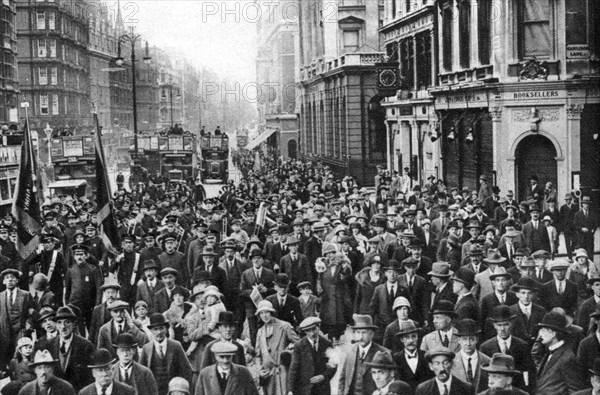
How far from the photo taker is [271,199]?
26.2 m

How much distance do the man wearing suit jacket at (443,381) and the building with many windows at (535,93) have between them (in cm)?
2122

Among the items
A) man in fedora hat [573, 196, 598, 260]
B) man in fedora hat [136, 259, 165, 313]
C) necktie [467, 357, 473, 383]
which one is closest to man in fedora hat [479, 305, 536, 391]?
necktie [467, 357, 473, 383]

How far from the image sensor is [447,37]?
117 feet

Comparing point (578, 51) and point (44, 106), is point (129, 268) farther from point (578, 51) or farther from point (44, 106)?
point (44, 106)

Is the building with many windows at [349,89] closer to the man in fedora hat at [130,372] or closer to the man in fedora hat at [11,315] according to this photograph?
the man in fedora hat at [11,315]

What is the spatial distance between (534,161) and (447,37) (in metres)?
8.07

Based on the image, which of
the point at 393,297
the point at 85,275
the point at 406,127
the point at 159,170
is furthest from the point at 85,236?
the point at 159,170

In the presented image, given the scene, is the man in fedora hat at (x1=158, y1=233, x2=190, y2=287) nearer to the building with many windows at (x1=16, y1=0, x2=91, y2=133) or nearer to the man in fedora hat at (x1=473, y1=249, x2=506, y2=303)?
the man in fedora hat at (x1=473, y1=249, x2=506, y2=303)

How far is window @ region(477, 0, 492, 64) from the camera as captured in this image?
3107 centimetres

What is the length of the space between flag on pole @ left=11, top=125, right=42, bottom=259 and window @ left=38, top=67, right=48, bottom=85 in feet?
235

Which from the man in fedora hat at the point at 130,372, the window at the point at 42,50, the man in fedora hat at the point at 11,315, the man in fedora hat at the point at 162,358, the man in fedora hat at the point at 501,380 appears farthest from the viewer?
the window at the point at 42,50

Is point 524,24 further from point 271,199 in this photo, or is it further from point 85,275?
point 85,275

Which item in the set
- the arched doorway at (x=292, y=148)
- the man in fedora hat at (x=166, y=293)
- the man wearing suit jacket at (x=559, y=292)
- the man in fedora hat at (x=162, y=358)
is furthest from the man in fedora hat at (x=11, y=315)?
the arched doorway at (x=292, y=148)

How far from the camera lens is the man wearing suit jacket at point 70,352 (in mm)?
9938
